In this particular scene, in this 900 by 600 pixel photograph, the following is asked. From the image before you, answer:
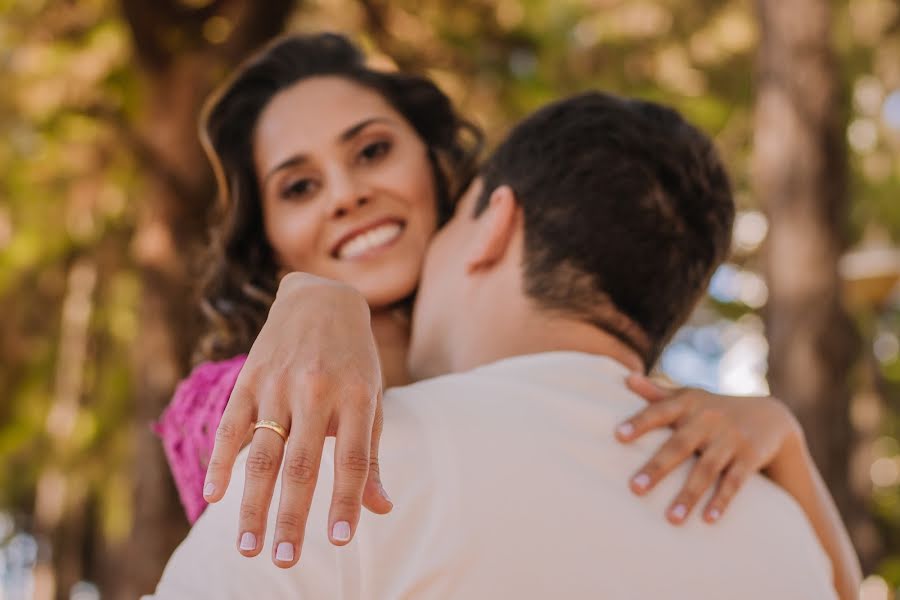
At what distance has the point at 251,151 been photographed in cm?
365

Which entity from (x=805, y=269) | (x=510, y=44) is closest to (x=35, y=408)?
(x=510, y=44)

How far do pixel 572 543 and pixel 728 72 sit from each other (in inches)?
388

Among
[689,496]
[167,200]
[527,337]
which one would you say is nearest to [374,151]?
[527,337]

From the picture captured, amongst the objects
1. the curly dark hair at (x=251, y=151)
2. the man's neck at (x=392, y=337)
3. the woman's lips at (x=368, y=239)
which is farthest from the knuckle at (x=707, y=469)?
the curly dark hair at (x=251, y=151)

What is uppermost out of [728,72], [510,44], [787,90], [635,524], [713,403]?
[635,524]

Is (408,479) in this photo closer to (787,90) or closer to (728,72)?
(787,90)

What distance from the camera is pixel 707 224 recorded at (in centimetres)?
237

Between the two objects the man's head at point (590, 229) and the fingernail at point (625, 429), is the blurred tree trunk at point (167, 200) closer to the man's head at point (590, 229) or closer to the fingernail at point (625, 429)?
the man's head at point (590, 229)

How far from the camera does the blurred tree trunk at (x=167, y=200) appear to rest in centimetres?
561

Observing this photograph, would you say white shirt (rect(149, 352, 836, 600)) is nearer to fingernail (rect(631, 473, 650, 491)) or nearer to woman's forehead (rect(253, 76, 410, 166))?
fingernail (rect(631, 473, 650, 491))

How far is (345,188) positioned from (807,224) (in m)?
2.69

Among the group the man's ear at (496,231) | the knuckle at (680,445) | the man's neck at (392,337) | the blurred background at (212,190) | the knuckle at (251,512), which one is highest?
the knuckle at (251,512)

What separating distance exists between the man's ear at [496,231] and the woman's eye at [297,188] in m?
1.32

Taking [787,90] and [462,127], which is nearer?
[462,127]
